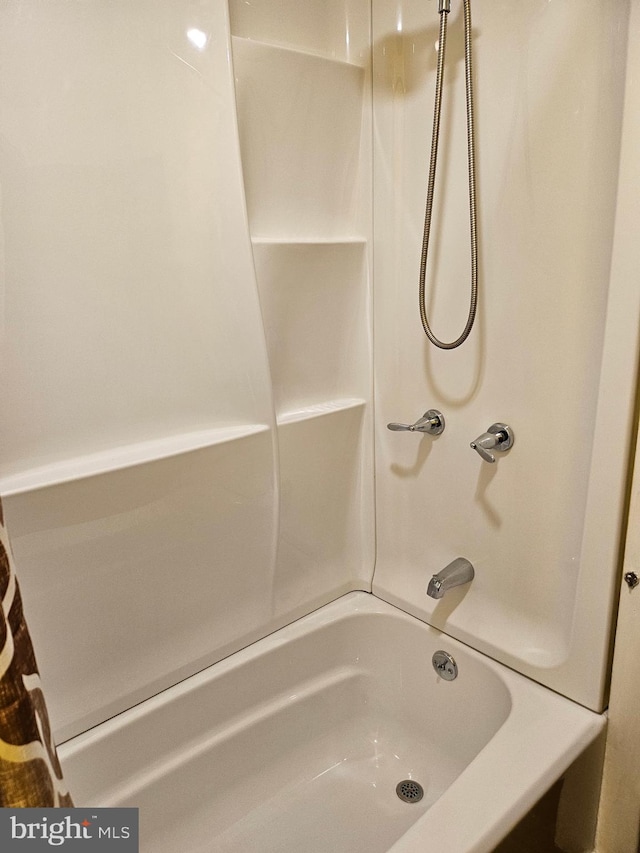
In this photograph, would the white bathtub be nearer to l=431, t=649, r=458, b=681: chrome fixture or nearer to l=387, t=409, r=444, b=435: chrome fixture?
l=431, t=649, r=458, b=681: chrome fixture

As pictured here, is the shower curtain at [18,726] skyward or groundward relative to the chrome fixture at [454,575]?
skyward

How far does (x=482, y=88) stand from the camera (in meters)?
1.27

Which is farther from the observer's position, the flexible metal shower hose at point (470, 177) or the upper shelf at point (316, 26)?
the upper shelf at point (316, 26)

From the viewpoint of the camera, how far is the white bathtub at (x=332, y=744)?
1206mm

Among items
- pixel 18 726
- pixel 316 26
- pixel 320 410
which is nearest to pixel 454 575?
pixel 320 410

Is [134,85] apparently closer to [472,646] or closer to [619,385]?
[619,385]

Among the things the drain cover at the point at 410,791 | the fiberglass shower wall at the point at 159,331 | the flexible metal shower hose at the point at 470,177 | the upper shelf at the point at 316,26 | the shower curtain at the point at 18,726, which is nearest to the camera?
the shower curtain at the point at 18,726

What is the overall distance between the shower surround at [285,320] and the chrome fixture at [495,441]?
0.10 feet

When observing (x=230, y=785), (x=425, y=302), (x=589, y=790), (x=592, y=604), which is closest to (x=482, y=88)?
(x=425, y=302)

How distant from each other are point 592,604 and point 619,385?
45 cm

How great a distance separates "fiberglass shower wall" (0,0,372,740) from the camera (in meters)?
1.11

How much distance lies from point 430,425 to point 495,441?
20 cm

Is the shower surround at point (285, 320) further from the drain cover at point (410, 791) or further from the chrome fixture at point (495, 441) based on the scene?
the drain cover at point (410, 791)

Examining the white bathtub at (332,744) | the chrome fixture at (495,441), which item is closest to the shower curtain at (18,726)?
the white bathtub at (332,744)
